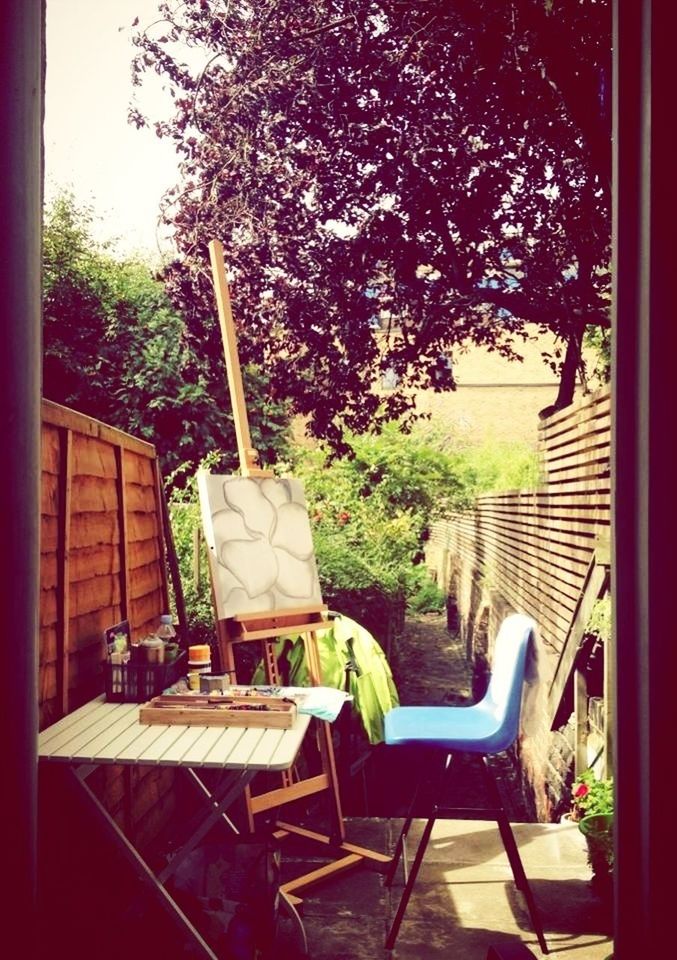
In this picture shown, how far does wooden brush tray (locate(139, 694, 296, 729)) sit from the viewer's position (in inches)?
88.9

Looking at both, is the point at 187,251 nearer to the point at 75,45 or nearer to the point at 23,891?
the point at 75,45

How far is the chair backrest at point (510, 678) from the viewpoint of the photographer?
2.69 m

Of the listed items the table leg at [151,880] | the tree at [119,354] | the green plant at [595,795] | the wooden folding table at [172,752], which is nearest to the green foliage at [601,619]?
the green plant at [595,795]

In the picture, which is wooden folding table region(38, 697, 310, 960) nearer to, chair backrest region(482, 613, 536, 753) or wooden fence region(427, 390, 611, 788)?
chair backrest region(482, 613, 536, 753)

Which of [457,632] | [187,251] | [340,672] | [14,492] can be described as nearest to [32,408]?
[14,492]

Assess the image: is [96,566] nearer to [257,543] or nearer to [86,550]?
[86,550]

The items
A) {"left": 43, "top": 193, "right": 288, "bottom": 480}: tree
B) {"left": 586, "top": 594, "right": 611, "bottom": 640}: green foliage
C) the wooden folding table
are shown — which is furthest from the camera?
{"left": 43, "top": 193, "right": 288, "bottom": 480}: tree

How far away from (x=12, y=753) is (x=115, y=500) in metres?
1.93

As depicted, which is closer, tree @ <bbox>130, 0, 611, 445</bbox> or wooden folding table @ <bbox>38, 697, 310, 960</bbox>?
wooden folding table @ <bbox>38, 697, 310, 960</bbox>

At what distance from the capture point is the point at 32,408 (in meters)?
1.17

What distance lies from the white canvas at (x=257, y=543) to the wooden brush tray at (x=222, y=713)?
69 cm

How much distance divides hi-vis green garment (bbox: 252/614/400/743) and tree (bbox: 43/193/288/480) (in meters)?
6.50

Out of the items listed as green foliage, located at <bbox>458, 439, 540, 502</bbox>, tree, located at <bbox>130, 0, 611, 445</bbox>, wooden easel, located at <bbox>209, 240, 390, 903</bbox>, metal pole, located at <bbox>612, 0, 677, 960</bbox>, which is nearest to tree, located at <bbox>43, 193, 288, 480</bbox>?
green foliage, located at <bbox>458, 439, 540, 502</bbox>

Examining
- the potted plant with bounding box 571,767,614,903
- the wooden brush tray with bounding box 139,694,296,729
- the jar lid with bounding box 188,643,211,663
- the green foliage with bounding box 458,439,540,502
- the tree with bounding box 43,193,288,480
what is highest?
the tree with bounding box 43,193,288,480
